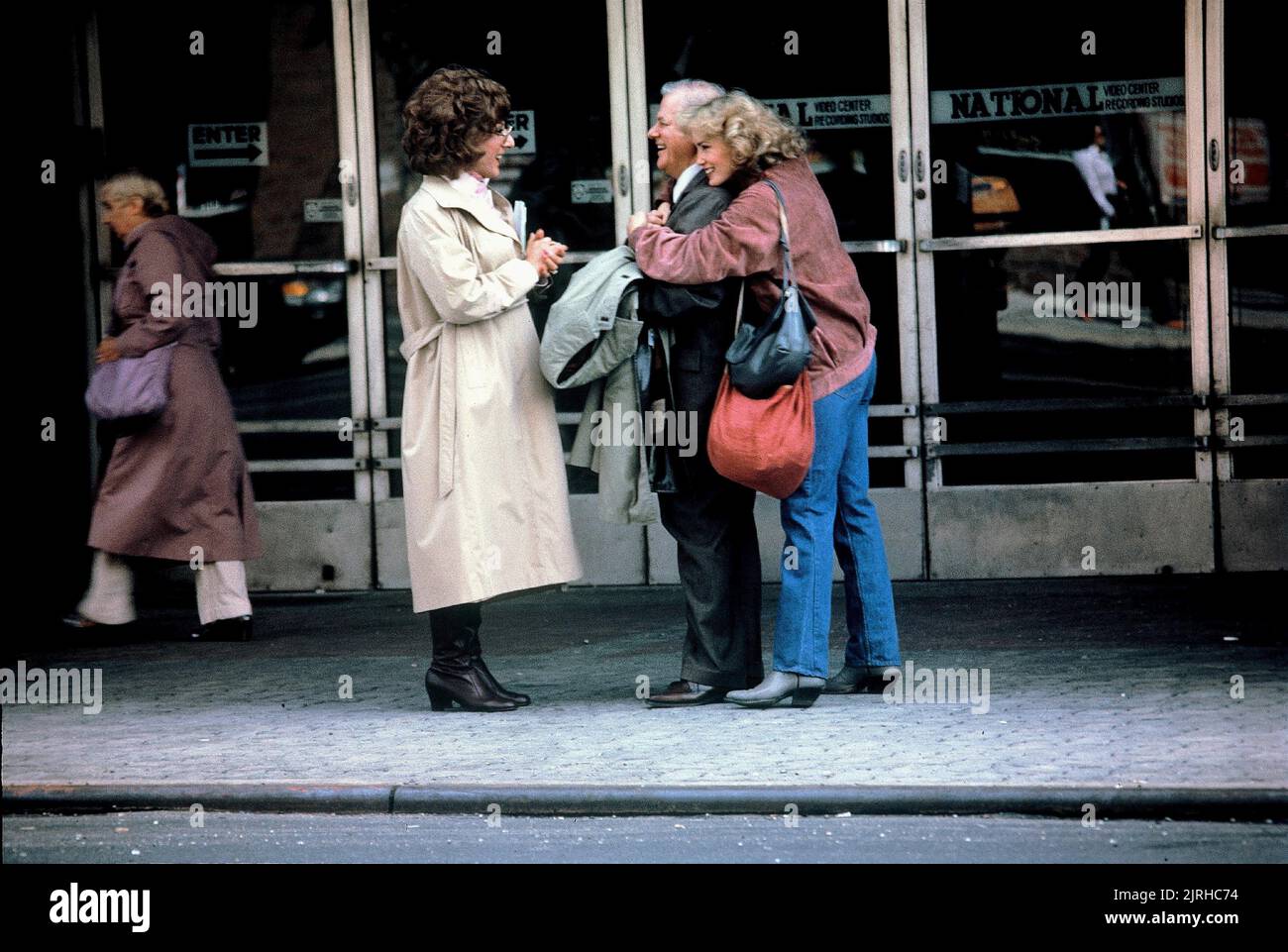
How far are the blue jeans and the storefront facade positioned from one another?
2714 millimetres

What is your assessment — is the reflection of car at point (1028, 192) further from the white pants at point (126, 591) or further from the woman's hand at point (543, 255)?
the white pants at point (126, 591)

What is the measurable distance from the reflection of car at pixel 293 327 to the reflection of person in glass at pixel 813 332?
12.2ft

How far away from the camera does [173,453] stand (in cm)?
885

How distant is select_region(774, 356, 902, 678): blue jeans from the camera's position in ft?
23.0

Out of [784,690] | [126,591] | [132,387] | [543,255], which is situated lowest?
[784,690]

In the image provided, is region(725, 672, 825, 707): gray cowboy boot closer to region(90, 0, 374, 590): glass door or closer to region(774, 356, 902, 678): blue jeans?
region(774, 356, 902, 678): blue jeans

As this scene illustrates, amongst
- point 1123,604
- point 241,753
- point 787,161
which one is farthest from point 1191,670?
point 241,753

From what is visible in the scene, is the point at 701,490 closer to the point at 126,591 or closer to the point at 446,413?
the point at 446,413

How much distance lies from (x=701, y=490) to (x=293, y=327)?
13.0 feet

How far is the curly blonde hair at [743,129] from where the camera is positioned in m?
6.84

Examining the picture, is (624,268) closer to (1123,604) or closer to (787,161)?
(787,161)

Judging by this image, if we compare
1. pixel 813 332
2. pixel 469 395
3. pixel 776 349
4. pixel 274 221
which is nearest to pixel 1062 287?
pixel 813 332

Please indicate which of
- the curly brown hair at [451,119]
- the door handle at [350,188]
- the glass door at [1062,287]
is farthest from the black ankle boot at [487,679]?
the door handle at [350,188]

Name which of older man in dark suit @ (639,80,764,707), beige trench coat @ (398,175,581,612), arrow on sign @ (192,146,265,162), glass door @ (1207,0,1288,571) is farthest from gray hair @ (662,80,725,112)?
arrow on sign @ (192,146,265,162)
